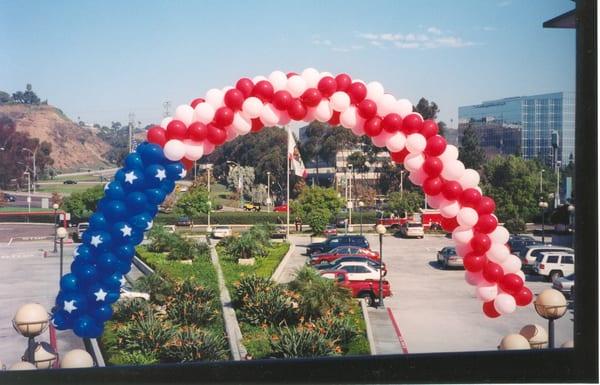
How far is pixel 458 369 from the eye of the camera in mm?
8305

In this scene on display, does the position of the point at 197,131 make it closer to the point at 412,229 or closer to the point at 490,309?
the point at 490,309

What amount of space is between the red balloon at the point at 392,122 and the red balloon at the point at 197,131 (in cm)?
213

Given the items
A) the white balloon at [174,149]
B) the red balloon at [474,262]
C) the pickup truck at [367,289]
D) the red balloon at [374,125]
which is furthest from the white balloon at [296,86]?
the pickup truck at [367,289]

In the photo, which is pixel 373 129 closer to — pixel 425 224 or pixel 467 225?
pixel 467 225

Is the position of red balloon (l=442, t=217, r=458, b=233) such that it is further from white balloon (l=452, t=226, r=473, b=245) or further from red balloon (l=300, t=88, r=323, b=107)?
red balloon (l=300, t=88, r=323, b=107)

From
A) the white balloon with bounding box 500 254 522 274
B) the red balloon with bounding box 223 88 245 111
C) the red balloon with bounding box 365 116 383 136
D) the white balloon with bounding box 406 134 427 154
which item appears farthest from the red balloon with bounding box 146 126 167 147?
the white balloon with bounding box 500 254 522 274

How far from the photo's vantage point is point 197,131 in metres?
7.89

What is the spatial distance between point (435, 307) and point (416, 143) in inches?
206

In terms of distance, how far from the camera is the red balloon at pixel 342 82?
8180mm

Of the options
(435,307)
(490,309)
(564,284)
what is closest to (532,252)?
(564,284)

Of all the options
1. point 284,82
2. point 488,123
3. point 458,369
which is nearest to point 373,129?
point 284,82

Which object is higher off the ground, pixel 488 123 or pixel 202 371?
pixel 488 123

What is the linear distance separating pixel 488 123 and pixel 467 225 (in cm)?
602

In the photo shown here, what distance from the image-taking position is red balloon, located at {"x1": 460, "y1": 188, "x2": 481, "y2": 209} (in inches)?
326
